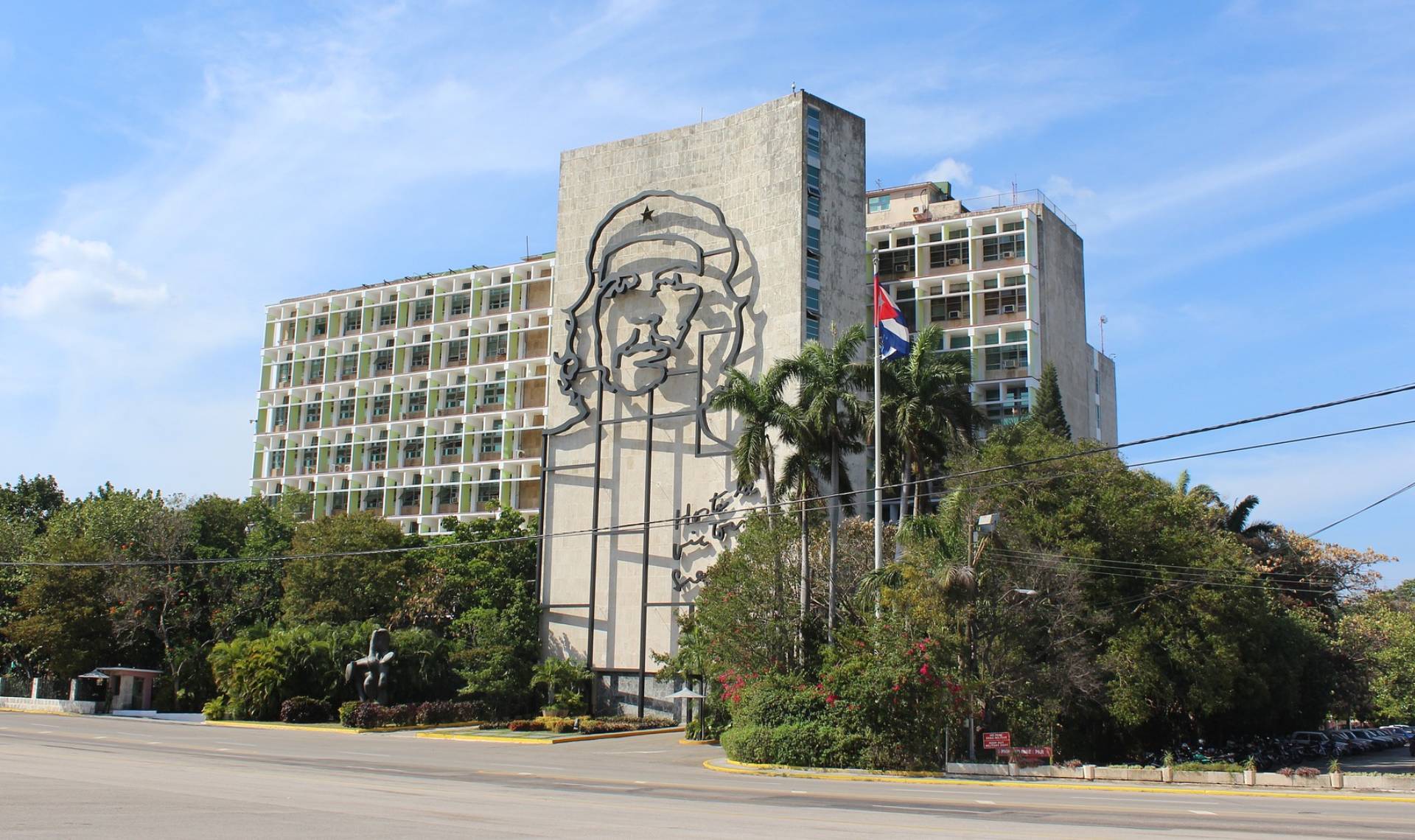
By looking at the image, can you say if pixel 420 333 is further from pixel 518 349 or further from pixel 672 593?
pixel 672 593

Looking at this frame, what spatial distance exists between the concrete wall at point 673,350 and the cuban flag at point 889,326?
934 inches

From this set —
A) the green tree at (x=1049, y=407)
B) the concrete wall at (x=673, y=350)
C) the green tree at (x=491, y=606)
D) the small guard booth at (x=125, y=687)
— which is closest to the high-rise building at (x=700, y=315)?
the concrete wall at (x=673, y=350)

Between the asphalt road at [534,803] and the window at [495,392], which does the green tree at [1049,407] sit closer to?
the asphalt road at [534,803]

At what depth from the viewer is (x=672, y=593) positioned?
6278cm

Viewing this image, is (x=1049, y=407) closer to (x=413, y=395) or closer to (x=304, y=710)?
(x=304, y=710)

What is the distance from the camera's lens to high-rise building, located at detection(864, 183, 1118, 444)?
78250mm

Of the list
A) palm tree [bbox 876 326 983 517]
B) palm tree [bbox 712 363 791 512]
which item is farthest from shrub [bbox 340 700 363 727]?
palm tree [bbox 876 326 983 517]

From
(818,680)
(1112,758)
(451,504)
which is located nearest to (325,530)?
(451,504)

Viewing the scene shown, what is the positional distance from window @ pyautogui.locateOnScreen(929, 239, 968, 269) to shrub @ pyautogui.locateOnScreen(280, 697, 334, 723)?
1976 inches

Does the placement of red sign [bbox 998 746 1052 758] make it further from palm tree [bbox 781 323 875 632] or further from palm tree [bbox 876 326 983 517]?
palm tree [bbox 876 326 983 517]

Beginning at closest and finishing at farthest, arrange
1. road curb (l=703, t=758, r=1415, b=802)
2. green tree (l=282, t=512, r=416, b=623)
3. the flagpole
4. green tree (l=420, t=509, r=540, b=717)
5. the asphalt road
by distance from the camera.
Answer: the asphalt road < road curb (l=703, t=758, r=1415, b=802) < the flagpole < green tree (l=420, t=509, r=540, b=717) < green tree (l=282, t=512, r=416, b=623)

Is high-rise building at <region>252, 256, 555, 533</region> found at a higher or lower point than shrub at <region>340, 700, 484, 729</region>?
higher

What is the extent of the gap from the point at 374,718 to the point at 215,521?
35.2 metres

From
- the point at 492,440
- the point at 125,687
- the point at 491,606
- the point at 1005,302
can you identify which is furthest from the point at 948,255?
the point at 125,687
